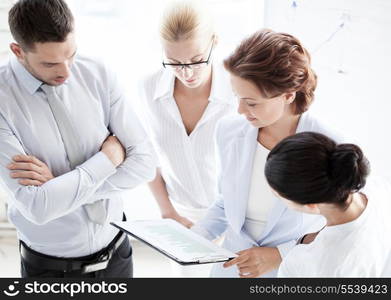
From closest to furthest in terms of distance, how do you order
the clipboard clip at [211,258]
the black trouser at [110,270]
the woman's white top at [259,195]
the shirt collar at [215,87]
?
the clipboard clip at [211,258]
the woman's white top at [259,195]
the black trouser at [110,270]
the shirt collar at [215,87]

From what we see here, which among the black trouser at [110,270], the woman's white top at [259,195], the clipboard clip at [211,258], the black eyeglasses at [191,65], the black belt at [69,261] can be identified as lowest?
the black trouser at [110,270]

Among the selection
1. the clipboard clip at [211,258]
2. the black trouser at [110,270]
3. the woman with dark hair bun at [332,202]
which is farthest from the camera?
the black trouser at [110,270]

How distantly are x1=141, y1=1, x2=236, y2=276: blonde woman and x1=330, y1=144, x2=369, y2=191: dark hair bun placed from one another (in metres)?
0.84

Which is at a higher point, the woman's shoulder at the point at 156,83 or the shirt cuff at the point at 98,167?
the woman's shoulder at the point at 156,83

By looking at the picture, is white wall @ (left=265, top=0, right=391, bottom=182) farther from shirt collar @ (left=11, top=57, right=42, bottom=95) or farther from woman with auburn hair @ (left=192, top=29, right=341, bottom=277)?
shirt collar @ (left=11, top=57, right=42, bottom=95)

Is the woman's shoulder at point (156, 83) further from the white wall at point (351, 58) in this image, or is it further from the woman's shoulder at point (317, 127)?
the white wall at point (351, 58)

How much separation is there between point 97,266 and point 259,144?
0.73 meters

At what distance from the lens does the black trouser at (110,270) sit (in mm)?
1955

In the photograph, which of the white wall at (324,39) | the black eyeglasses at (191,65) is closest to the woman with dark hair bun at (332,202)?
the black eyeglasses at (191,65)

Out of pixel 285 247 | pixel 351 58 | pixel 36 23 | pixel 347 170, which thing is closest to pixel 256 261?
pixel 285 247

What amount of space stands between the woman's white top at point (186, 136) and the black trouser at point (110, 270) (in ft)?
1.24

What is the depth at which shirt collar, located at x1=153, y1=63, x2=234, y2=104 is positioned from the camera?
219cm

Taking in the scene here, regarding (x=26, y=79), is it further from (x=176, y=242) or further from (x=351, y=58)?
(x=351, y=58)

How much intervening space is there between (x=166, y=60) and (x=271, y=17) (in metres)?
1.14
